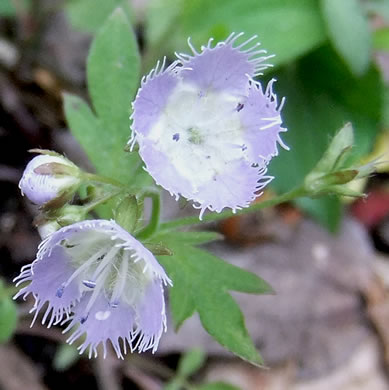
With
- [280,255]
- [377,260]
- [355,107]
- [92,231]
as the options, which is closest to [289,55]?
[355,107]

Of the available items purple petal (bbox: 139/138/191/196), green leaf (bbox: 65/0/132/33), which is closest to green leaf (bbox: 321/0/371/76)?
green leaf (bbox: 65/0/132/33)

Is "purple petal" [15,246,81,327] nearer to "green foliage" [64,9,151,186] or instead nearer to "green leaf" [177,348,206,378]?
"green foliage" [64,9,151,186]

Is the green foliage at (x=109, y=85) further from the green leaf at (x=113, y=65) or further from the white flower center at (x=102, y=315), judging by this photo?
the white flower center at (x=102, y=315)

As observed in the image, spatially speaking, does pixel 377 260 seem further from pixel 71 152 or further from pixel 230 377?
pixel 71 152

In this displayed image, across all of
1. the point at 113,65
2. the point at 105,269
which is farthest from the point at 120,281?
the point at 113,65

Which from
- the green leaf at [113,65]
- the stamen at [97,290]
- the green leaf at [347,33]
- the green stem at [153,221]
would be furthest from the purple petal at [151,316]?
the green leaf at [347,33]

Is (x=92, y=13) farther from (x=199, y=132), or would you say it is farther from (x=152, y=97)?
(x=152, y=97)
